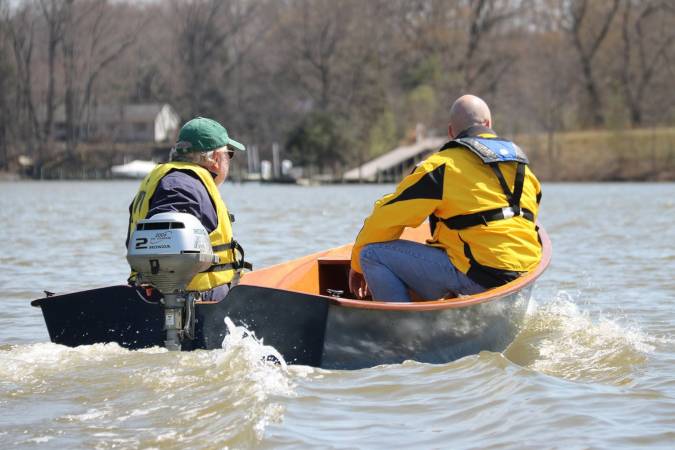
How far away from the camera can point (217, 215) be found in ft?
18.1

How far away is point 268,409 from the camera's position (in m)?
4.79

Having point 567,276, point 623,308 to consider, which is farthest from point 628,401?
point 567,276

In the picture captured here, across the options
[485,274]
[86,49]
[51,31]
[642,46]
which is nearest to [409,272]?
[485,274]

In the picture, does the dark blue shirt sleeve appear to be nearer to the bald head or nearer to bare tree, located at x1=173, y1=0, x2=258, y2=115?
the bald head

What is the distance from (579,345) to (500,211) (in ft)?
4.71

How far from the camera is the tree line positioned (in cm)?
5219

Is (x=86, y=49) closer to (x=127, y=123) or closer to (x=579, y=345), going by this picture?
(x=127, y=123)

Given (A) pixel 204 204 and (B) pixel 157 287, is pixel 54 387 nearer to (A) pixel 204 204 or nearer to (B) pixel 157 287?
(B) pixel 157 287

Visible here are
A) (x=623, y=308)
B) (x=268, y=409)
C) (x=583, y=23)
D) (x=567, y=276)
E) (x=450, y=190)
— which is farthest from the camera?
(x=583, y=23)

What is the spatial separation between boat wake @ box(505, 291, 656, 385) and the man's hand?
0.92 metres

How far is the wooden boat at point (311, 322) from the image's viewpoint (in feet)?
17.1

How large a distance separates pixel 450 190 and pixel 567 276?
5.32 m

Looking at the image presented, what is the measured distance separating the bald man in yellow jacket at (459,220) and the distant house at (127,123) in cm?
5600

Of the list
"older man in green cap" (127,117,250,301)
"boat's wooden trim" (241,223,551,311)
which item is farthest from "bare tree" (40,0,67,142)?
"older man in green cap" (127,117,250,301)
